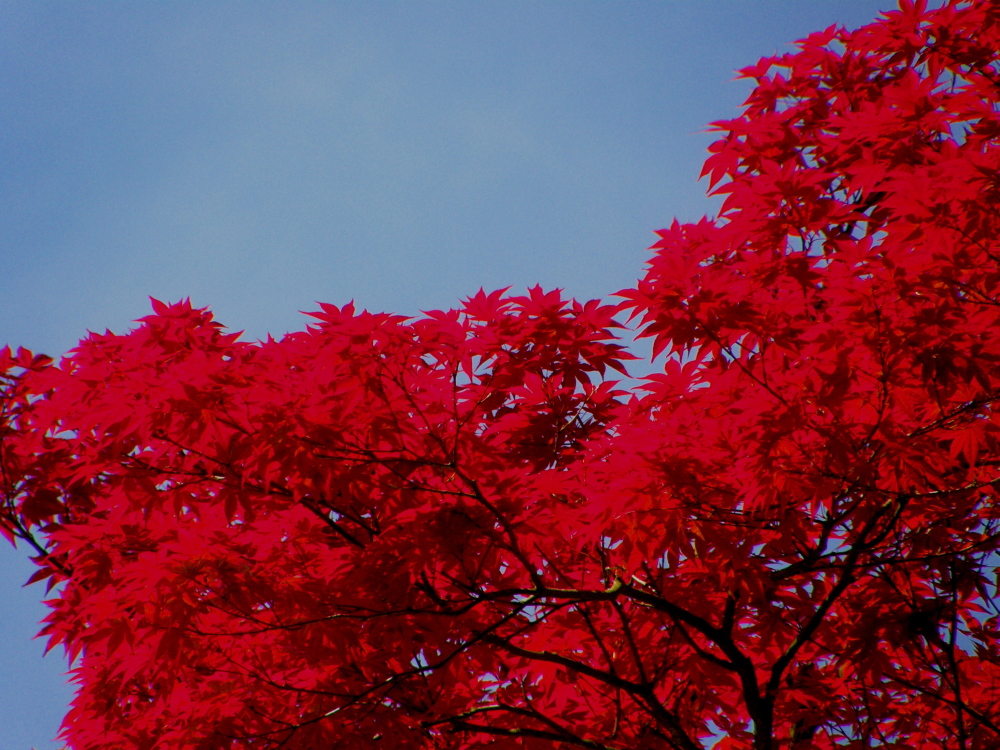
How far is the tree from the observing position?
11.0 ft

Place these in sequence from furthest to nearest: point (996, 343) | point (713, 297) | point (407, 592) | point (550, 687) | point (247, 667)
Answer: point (550, 687) < point (247, 667) < point (407, 592) < point (713, 297) < point (996, 343)

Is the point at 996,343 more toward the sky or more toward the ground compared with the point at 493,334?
more toward the ground

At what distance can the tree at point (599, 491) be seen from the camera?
3.37 meters

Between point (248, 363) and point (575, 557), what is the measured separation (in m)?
1.93

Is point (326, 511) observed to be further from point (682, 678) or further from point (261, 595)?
point (682, 678)

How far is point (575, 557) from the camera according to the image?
170 inches

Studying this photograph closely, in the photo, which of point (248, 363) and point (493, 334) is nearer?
point (248, 363)

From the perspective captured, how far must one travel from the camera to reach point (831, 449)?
3.31 m

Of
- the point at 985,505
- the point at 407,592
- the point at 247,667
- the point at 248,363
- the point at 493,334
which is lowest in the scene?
the point at 247,667

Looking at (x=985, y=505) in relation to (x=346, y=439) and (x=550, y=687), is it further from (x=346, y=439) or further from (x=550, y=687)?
(x=346, y=439)

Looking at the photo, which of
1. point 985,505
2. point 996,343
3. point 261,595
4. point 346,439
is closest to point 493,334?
point 346,439

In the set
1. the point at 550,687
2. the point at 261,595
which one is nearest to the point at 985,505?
the point at 550,687

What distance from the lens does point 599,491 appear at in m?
3.50

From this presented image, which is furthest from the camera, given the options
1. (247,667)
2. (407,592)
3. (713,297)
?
(247,667)
